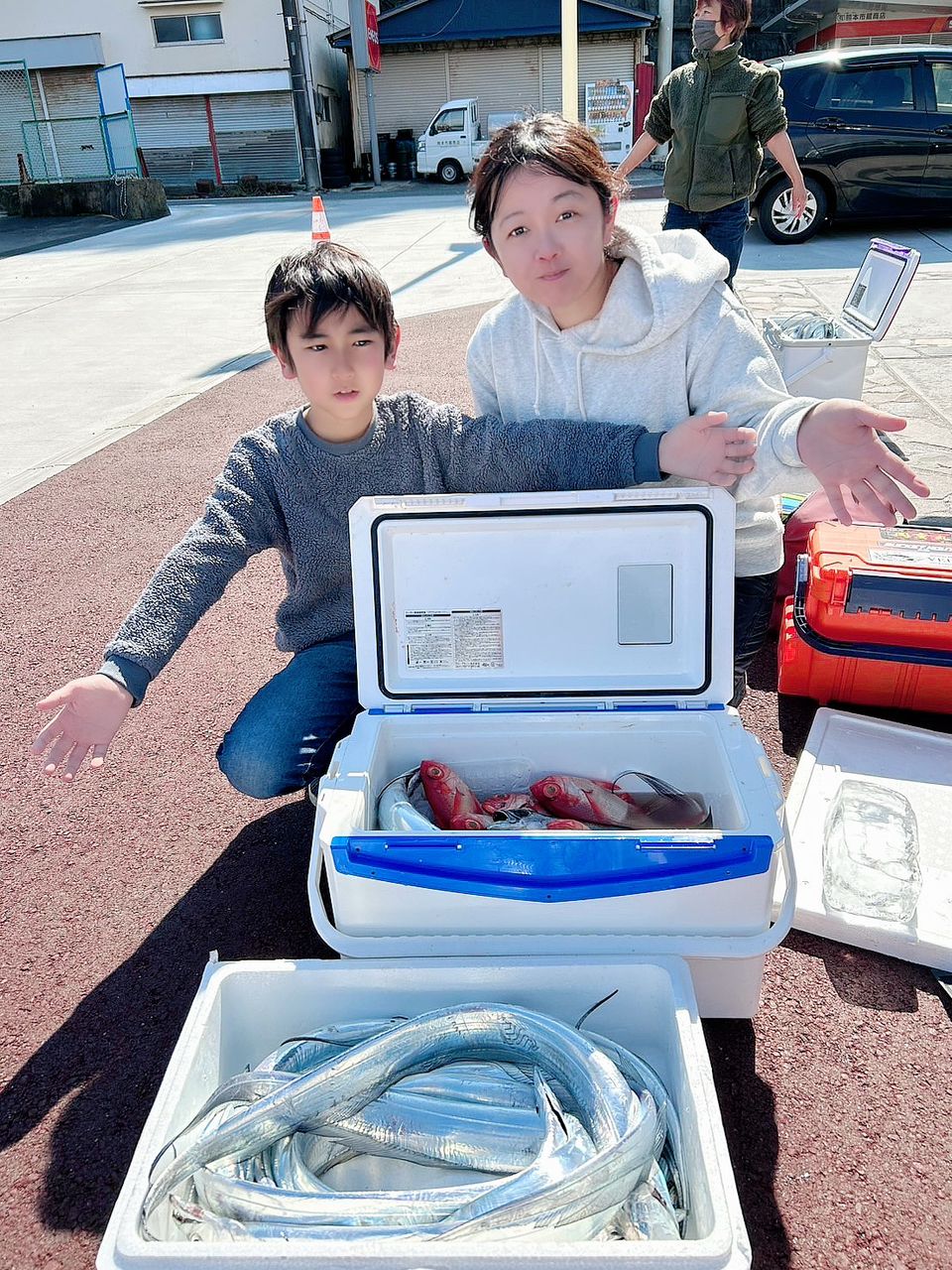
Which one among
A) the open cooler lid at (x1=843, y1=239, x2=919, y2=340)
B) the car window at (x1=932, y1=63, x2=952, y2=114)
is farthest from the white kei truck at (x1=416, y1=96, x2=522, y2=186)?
the open cooler lid at (x1=843, y1=239, x2=919, y2=340)

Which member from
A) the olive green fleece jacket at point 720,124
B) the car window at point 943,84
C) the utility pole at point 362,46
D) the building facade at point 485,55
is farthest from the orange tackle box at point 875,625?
the building facade at point 485,55

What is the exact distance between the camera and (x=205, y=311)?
8.87 meters

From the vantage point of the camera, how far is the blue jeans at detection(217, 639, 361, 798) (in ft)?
7.04

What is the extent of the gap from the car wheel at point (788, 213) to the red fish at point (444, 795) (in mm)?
9226

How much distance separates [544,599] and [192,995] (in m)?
1.10

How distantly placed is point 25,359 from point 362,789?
7150 millimetres

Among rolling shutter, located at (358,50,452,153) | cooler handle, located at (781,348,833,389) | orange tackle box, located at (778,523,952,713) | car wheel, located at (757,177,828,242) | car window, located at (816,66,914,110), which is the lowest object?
orange tackle box, located at (778,523,952,713)

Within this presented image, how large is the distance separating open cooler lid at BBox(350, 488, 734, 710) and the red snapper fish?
0.17 metres

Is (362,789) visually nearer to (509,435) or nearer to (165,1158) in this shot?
(165,1158)

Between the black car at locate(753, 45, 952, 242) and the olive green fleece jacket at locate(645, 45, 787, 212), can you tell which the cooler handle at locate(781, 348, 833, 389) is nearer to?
the olive green fleece jacket at locate(645, 45, 787, 212)

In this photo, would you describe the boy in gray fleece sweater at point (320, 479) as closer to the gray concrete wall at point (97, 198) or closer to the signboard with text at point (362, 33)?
the gray concrete wall at point (97, 198)

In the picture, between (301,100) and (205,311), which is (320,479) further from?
(301,100)

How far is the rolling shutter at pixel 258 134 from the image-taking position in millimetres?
25281

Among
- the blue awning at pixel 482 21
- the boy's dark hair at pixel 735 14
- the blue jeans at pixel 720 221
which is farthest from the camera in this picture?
the blue awning at pixel 482 21
